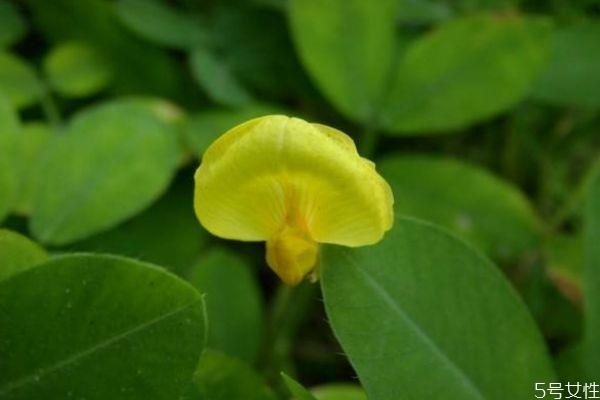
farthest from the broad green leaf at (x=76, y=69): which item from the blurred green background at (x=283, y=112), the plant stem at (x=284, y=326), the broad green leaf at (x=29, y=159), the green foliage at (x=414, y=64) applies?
the plant stem at (x=284, y=326)

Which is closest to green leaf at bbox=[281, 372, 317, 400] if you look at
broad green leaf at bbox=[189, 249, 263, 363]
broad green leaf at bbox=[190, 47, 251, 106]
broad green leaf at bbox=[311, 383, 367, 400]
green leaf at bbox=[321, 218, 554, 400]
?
green leaf at bbox=[321, 218, 554, 400]

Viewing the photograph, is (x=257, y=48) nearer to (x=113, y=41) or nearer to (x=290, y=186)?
(x=113, y=41)

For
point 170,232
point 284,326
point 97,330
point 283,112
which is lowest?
point 284,326

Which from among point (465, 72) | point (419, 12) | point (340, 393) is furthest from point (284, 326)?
point (419, 12)

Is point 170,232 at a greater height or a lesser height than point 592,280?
lesser

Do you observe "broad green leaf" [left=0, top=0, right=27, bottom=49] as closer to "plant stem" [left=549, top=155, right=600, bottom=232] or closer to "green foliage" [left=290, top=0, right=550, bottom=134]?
"green foliage" [left=290, top=0, right=550, bottom=134]

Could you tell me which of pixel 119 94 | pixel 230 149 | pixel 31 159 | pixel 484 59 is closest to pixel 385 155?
pixel 484 59

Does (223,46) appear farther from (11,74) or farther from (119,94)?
(11,74)

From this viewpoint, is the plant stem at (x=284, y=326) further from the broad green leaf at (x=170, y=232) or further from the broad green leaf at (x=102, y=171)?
the broad green leaf at (x=102, y=171)
